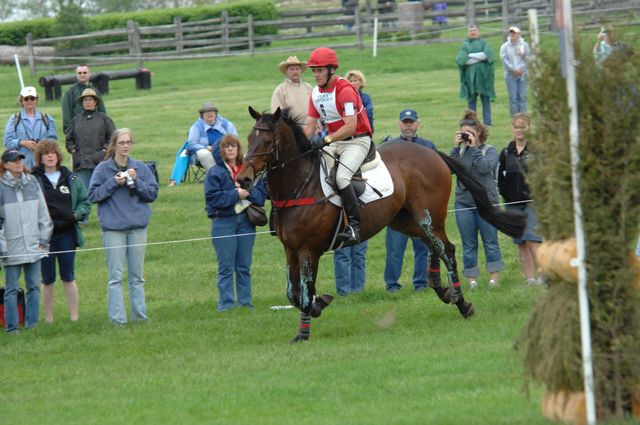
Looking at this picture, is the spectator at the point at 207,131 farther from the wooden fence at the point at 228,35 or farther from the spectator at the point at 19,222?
the wooden fence at the point at 228,35

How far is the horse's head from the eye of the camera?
12273 mm

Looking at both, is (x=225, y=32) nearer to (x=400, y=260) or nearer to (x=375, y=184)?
(x=400, y=260)

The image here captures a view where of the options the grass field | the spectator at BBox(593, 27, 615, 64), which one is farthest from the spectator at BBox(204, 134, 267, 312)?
the spectator at BBox(593, 27, 615, 64)

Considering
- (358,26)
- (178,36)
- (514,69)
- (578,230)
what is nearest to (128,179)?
(578,230)

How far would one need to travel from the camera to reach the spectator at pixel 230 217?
14375 mm

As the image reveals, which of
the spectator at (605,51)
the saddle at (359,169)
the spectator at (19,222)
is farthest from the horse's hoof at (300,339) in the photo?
the spectator at (605,51)

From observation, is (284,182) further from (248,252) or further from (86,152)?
(86,152)

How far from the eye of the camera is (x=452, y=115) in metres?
28.8

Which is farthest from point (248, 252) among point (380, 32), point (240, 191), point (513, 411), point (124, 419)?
point (380, 32)

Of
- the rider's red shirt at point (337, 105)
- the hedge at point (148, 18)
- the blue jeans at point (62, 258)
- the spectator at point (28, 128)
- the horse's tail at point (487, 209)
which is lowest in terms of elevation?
the blue jeans at point (62, 258)

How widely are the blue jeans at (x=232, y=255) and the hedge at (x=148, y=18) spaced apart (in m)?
36.9

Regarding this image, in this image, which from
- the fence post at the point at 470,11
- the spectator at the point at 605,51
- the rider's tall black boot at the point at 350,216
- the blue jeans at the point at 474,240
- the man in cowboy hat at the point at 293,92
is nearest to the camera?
the spectator at the point at 605,51

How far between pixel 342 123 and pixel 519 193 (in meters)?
3.06

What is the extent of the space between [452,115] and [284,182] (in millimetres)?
16498
